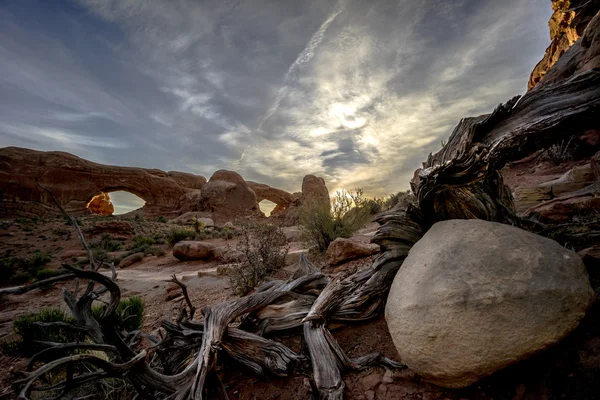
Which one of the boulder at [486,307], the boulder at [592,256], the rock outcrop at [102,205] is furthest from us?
the rock outcrop at [102,205]

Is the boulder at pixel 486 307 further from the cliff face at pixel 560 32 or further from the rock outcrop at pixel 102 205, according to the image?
the rock outcrop at pixel 102 205

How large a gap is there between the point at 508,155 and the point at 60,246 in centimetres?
2168

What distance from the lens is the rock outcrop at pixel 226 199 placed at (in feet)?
98.8

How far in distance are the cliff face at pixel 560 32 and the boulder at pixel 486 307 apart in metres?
16.6

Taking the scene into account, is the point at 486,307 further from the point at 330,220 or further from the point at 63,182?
the point at 63,182

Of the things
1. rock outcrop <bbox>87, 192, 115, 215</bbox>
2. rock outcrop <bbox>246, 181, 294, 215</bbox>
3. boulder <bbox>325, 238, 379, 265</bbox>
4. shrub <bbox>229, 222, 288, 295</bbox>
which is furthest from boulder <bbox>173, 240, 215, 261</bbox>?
rock outcrop <bbox>87, 192, 115, 215</bbox>

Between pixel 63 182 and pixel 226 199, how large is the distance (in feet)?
61.6

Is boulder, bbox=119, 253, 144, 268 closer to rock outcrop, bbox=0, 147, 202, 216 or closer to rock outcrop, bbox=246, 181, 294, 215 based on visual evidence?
rock outcrop, bbox=0, 147, 202, 216

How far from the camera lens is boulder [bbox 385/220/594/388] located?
1488mm

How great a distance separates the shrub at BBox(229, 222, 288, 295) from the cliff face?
16.5 meters

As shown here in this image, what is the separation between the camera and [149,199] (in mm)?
35875

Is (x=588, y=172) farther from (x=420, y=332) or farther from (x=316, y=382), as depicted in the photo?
(x=316, y=382)

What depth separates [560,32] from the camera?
49.1 ft

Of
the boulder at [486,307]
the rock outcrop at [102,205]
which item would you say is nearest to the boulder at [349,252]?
the boulder at [486,307]
